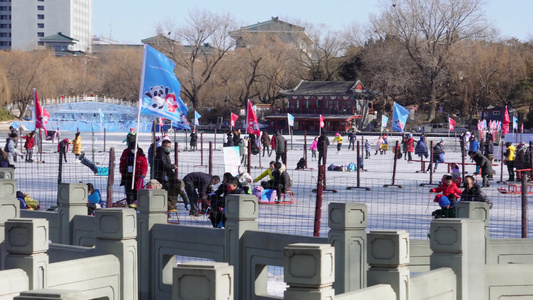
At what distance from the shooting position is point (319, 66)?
335 feet

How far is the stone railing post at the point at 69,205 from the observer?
1141cm

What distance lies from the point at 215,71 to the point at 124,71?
14815 mm

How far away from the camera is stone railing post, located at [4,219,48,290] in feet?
22.6

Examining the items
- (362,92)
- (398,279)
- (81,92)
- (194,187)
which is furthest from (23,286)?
(81,92)

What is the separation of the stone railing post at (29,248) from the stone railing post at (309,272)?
2392 millimetres

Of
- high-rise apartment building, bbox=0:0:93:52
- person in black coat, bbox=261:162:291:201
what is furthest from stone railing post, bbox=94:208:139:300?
high-rise apartment building, bbox=0:0:93:52

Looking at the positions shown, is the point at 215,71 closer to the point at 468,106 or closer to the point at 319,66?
the point at 319,66

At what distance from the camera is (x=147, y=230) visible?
408 inches

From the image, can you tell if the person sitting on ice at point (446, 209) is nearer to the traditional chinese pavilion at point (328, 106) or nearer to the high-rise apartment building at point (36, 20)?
the traditional chinese pavilion at point (328, 106)

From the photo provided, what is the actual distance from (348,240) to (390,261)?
1989mm

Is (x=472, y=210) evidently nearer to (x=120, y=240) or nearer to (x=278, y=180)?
(x=120, y=240)

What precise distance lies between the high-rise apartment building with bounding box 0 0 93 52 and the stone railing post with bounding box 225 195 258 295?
506ft

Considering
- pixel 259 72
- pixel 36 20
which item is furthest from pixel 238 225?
pixel 36 20

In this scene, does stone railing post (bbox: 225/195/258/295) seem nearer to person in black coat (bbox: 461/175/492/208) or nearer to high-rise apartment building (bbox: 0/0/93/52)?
person in black coat (bbox: 461/175/492/208)
